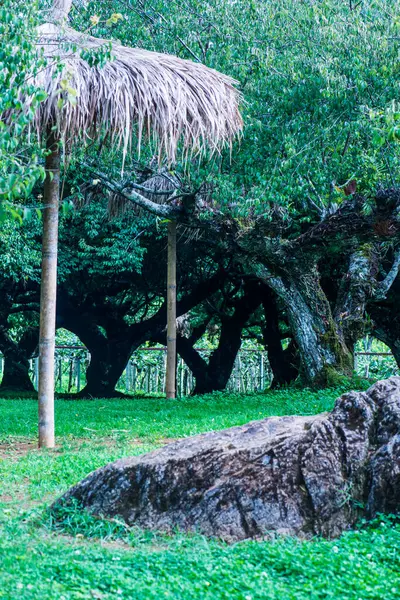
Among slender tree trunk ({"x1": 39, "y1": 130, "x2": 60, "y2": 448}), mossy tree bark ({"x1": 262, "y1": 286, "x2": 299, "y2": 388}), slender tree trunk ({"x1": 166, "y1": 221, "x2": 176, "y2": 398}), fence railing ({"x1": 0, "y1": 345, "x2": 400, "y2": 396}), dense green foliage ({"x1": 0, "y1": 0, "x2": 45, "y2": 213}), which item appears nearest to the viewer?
dense green foliage ({"x1": 0, "y1": 0, "x2": 45, "y2": 213})

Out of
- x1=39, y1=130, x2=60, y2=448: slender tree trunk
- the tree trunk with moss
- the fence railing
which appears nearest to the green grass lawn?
x1=39, y1=130, x2=60, y2=448: slender tree trunk

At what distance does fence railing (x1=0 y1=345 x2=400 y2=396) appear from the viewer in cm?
1891

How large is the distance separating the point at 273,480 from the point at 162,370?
16.2 m

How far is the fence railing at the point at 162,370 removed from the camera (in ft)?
62.0

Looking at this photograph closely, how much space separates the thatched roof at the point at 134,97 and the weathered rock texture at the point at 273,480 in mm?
3267

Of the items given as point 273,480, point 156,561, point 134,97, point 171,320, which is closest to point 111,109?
point 134,97

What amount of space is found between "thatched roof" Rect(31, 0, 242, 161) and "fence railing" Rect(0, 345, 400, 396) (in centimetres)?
1079

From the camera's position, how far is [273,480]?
4133 mm

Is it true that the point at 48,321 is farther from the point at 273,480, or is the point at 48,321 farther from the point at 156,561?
the point at 156,561

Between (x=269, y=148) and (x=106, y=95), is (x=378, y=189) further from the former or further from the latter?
(x=106, y=95)

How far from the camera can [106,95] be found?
6.81 m

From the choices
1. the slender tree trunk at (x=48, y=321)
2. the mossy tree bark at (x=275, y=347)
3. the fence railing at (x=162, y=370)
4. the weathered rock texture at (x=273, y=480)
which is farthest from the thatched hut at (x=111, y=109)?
the fence railing at (x=162, y=370)

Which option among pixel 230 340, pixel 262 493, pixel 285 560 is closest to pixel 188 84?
pixel 262 493

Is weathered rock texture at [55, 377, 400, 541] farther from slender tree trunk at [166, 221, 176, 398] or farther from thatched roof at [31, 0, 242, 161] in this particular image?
slender tree trunk at [166, 221, 176, 398]
